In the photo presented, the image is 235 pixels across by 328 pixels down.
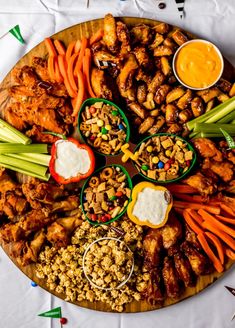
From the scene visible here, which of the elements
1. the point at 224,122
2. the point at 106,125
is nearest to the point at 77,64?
the point at 106,125

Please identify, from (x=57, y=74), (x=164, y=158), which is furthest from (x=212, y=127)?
(x=57, y=74)

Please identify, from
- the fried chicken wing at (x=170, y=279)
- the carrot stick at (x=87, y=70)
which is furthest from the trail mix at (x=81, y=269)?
the carrot stick at (x=87, y=70)

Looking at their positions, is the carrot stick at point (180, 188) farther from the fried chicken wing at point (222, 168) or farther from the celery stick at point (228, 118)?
the celery stick at point (228, 118)

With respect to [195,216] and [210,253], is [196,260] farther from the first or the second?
[195,216]

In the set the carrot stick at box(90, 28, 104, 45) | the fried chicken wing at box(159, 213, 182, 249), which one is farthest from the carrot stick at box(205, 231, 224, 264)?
the carrot stick at box(90, 28, 104, 45)

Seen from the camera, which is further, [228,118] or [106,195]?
[228,118]

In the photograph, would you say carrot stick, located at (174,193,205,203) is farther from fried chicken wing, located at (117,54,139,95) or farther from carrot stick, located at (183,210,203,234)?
fried chicken wing, located at (117,54,139,95)
